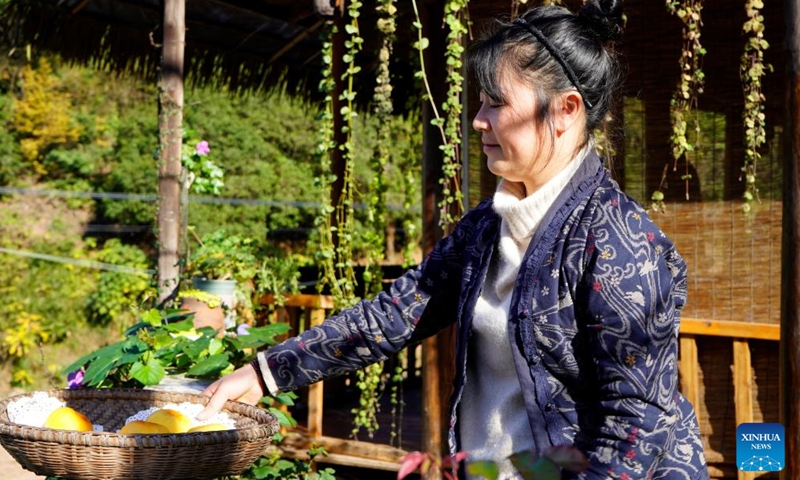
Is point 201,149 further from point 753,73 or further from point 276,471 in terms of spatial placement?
point 753,73

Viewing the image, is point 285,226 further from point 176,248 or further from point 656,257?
point 656,257

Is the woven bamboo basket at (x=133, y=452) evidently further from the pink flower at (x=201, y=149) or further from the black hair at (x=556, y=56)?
the pink flower at (x=201, y=149)

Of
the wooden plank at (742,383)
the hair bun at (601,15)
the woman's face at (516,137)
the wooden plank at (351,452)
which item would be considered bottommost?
the wooden plank at (351,452)

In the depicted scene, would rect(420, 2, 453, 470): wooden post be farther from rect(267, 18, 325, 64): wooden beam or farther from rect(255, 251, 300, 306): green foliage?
rect(267, 18, 325, 64): wooden beam

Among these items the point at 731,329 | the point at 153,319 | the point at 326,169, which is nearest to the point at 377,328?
the point at 153,319

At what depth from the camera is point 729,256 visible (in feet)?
14.0

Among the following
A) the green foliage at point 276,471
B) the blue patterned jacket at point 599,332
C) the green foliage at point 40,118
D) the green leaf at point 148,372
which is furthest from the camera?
the green foliage at point 40,118

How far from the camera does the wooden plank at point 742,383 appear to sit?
159 inches

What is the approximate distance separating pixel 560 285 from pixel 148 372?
1.75 metres

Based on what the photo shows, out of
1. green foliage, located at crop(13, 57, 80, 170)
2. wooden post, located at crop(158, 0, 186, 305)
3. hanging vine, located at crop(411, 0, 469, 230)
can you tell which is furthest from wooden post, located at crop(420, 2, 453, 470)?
green foliage, located at crop(13, 57, 80, 170)

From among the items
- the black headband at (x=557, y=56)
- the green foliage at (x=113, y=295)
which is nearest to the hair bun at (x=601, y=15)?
the black headband at (x=557, y=56)

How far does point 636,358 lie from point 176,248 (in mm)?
3447

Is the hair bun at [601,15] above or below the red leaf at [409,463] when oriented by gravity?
above

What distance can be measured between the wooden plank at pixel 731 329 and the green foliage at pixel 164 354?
177 centimetres
